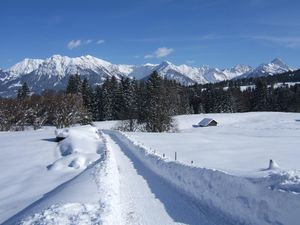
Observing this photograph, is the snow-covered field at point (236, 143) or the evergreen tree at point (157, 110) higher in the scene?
the evergreen tree at point (157, 110)

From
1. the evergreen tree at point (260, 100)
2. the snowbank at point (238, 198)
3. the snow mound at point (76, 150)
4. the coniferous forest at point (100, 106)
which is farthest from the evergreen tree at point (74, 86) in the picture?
the snowbank at point (238, 198)

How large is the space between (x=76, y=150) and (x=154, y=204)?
24435mm

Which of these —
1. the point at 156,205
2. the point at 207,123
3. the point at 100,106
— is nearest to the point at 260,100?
the point at 207,123

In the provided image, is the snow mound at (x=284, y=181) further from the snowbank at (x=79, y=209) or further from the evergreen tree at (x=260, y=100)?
the evergreen tree at (x=260, y=100)

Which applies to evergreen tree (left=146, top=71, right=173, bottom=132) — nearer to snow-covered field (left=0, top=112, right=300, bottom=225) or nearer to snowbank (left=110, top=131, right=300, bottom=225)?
snow-covered field (left=0, top=112, right=300, bottom=225)

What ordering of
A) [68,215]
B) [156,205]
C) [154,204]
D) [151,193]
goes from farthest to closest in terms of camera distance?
[151,193] < [154,204] < [156,205] < [68,215]

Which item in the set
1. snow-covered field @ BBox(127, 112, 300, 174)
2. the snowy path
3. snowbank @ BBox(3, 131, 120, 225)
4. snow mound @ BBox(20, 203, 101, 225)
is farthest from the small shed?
snow mound @ BBox(20, 203, 101, 225)

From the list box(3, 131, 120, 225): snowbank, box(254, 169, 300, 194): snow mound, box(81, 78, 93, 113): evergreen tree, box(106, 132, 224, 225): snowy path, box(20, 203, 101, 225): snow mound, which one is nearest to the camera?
box(254, 169, 300, 194): snow mound

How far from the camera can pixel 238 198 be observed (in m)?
11.9

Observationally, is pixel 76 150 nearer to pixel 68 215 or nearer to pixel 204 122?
pixel 68 215

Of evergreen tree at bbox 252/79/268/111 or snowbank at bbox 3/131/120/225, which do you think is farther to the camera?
evergreen tree at bbox 252/79/268/111

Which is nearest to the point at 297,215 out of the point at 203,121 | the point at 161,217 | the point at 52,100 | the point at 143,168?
the point at 161,217

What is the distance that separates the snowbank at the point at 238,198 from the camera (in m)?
9.86

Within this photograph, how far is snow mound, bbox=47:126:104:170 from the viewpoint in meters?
29.6
